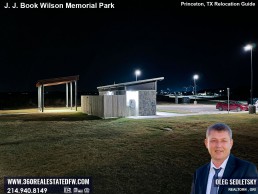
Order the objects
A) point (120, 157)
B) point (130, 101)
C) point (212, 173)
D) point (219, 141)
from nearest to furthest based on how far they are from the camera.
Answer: point (219, 141)
point (212, 173)
point (120, 157)
point (130, 101)

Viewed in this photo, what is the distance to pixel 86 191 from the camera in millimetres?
5895

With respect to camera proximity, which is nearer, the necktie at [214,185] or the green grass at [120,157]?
the necktie at [214,185]

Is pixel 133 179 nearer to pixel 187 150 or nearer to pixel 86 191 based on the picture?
Result: pixel 86 191

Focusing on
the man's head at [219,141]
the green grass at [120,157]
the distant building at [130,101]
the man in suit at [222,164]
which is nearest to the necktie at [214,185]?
the man in suit at [222,164]

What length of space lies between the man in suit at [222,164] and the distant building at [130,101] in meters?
20.9

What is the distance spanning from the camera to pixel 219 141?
2.02 metres

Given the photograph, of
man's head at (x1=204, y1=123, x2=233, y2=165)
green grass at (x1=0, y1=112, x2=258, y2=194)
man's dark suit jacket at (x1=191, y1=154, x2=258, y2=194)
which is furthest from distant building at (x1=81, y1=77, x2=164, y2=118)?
man's head at (x1=204, y1=123, x2=233, y2=165)

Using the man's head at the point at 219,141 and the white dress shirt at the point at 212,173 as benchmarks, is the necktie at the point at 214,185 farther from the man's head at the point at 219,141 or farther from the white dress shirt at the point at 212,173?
the man's head at the point at 219,141

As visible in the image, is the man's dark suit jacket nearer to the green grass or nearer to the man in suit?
the man in suit

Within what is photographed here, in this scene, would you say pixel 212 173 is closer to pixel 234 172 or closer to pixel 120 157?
pixel 234 172

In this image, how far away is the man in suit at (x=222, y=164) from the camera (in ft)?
6.63

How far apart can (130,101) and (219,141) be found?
22.2 metres

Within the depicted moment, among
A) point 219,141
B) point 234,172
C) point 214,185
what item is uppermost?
point 219,141

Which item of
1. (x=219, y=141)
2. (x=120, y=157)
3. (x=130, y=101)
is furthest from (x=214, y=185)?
(x=130, y=101)
